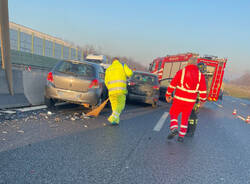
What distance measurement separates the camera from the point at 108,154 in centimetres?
329

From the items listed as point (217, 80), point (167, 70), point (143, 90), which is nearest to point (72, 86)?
point (143, 90)

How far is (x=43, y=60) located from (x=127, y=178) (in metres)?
21.1

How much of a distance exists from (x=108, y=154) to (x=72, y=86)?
302 cm

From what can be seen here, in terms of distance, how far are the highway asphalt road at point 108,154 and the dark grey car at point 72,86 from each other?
0.76 metres

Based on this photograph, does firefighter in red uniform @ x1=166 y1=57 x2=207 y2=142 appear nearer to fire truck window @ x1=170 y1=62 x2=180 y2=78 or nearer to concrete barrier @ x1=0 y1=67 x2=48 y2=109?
concrete barrier @ x1=0 y1=67 x2=48 y2=109

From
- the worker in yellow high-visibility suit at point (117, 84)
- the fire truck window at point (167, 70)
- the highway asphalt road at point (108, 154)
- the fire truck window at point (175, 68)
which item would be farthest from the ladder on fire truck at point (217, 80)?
the worker in yellow high-visibility suit at point (117, 84)

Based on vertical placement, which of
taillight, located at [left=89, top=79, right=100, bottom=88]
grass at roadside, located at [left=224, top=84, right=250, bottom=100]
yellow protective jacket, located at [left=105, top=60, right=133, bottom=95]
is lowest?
grass at roadside, located at [left=224, top=84, right=250, bottom=100]

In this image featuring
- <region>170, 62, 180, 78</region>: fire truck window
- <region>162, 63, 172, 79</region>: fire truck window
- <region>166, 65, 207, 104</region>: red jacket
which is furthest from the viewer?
<region>162, 63, 172, 79</region>: fire truck window

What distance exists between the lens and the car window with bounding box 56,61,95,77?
5.97 m

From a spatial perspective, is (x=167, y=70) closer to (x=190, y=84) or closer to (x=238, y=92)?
(x=190, y=84)

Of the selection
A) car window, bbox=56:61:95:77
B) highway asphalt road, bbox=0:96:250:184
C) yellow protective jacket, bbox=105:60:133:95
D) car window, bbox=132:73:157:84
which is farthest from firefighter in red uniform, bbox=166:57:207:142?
car window, bbox=132:73:157:84

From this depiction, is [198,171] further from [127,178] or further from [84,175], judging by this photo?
[84,175]

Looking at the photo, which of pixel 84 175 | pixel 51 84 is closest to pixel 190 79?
pixel 84 175

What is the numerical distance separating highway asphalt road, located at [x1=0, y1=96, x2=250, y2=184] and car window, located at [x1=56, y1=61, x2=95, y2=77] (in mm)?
1501
